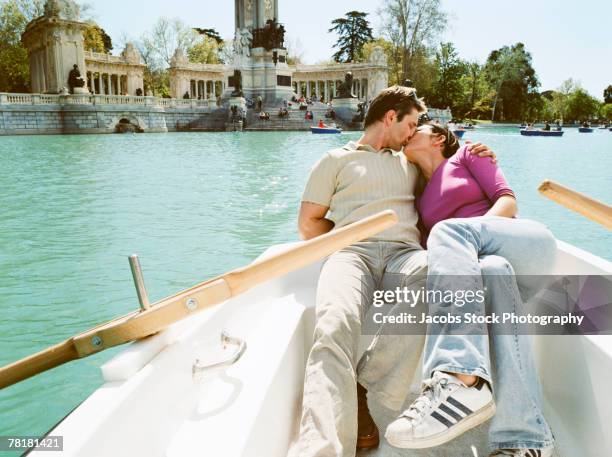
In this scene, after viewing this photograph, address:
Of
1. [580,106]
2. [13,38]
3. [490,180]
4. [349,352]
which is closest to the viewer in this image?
[349,352]

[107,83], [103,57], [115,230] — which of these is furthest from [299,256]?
[107,83]

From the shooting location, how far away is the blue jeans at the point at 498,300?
1.35 m

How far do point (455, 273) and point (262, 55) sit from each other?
115 feet

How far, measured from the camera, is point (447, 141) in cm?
243

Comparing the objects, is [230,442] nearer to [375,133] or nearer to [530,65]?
[375,133]

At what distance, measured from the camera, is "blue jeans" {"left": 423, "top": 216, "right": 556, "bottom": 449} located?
4.43ft

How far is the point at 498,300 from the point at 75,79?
108ft

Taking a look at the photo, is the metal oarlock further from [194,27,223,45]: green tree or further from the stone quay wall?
[194,27,223,45]: green tree

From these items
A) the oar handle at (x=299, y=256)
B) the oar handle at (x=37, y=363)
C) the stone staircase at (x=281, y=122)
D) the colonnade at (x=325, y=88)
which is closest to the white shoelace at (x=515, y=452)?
the oar handle at (x=299, y=256)

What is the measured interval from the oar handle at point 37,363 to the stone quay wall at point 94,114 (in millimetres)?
28851

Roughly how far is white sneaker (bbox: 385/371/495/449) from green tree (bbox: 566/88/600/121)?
7624 cm

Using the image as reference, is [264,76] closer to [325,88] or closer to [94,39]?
[325,88]

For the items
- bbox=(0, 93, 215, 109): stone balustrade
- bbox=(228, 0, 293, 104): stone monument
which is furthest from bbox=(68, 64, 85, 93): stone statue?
bbox=(228, 0, 293, 104): stone monument

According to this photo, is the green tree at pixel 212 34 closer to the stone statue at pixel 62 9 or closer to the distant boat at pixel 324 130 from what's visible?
the stone statue at pixel 62 9
